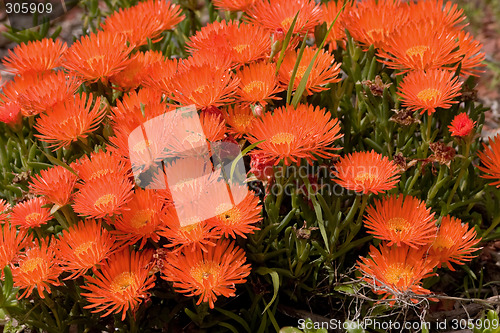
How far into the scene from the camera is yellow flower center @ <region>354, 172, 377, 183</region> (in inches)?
58.2

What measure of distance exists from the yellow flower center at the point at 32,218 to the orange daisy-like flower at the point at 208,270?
1.39 ft

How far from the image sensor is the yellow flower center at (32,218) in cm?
153

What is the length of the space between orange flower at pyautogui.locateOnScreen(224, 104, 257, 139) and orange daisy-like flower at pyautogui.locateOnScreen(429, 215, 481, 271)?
0.65 metres

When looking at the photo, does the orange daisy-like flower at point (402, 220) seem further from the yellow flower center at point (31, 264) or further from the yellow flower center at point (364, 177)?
the yellow flower center at point (31, 264)

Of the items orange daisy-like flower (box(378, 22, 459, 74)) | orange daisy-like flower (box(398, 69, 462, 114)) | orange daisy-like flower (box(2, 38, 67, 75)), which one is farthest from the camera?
orange daisy-like flower (box(2, 38, 67, 75))

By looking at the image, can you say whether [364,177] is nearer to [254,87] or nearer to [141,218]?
[254,87]

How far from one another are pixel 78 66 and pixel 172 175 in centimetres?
56

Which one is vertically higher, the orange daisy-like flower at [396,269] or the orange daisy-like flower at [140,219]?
the orange daisy-like flower at [140,219]

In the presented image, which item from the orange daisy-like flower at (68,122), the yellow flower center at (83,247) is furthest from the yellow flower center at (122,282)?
the orange daisy-like flower at (68,122)

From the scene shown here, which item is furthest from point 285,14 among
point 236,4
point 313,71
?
point 313,71

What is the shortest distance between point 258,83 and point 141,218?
556 millimetres

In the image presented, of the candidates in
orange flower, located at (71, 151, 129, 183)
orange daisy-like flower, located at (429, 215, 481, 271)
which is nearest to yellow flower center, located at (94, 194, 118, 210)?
orange flower, located at (71, 151, 129, 183)

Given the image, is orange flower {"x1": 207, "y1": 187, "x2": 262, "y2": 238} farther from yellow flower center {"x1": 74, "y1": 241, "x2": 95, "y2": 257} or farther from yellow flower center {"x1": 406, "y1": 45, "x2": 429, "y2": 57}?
yellow flower center {"x1": 406, "y1": 45, "x2": 429, "y2": 57}

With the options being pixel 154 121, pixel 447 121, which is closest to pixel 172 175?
pixel 154 121
